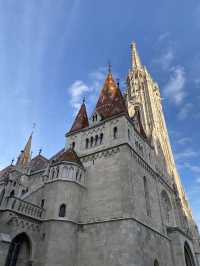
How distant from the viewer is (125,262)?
42.8ft

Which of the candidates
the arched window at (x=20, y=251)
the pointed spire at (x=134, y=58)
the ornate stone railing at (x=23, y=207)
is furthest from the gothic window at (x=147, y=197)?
the pointed spire at (x=134, y=58)

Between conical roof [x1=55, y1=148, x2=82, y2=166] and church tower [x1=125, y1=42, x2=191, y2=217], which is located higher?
church tower [x1=125, y1=42, x2=191, y2=217]

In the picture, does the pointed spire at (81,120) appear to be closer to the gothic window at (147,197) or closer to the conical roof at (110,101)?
the conical roof at (110,101)

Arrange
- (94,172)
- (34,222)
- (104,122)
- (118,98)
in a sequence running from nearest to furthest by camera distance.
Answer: (34,222), (94,172), (104,122), (118,98)

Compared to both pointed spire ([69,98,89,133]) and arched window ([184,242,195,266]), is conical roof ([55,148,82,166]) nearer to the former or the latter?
pointed spire ([69,98,89,133])

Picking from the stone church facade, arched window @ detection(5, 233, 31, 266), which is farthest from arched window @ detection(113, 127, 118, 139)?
arched window @ detection(5, 233, 31, 266)

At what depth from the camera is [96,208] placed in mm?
16391

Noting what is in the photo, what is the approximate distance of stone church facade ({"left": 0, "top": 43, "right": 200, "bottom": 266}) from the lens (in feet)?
45.3

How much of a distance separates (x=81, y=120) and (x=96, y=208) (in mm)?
10715

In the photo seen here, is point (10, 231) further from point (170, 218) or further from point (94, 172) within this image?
point (170, 218)

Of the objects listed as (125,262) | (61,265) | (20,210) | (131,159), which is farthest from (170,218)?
(20,210)

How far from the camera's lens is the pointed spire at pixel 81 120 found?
23359 millimetres

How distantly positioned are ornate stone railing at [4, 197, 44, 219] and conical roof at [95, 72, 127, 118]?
10.6 metres

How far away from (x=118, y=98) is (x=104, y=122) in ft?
14.9
